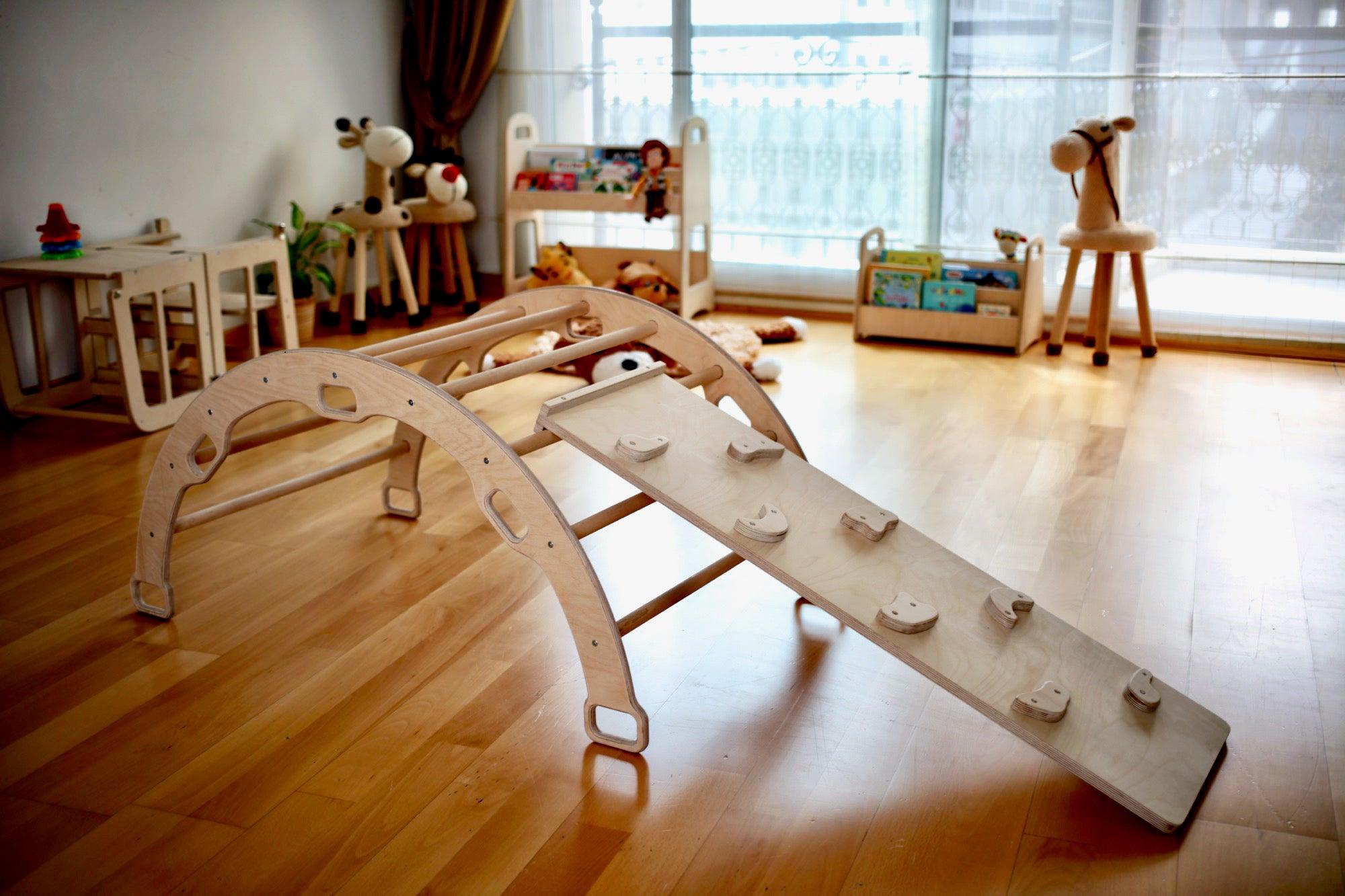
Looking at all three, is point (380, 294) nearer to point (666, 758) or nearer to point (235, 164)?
point (235, 164)

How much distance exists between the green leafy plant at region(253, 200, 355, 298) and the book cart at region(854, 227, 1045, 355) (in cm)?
195

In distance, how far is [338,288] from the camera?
455cm

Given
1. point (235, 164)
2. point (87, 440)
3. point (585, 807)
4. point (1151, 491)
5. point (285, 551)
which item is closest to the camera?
point (585, 807)

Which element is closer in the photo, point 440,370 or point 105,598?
point 105,598

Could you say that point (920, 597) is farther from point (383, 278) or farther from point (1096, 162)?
point (383, 278)

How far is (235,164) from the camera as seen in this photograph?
4.13 metres

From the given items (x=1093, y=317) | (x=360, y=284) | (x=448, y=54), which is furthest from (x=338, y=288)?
(x=1093, y=317)

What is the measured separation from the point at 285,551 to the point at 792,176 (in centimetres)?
289

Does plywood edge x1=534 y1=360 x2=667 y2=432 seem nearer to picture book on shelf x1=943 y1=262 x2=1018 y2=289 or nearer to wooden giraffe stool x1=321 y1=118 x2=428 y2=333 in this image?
picture book on shelf x1=943 y1=262 x2=1018 y2=289

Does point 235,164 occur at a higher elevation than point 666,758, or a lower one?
higher

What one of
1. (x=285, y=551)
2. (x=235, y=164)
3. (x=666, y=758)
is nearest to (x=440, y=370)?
(x=285, y=551)

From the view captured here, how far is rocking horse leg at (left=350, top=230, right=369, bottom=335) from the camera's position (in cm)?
443

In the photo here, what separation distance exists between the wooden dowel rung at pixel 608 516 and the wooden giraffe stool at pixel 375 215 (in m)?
2.75

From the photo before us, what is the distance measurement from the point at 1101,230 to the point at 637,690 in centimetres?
278
